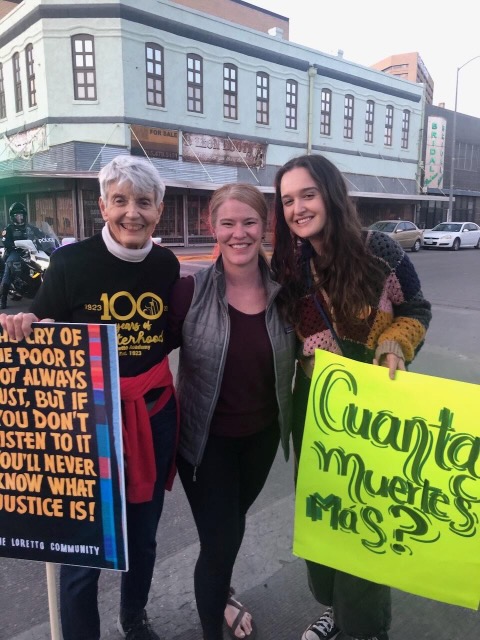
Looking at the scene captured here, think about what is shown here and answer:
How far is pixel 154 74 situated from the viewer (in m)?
20.3

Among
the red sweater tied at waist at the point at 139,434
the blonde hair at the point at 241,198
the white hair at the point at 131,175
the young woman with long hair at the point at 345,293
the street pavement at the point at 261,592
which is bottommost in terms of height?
the street pavement at the point at 261,592

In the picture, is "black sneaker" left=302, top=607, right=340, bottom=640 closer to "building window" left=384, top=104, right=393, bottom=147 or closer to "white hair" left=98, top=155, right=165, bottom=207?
"white hair" left=98, top=155, right=165, bottom=207

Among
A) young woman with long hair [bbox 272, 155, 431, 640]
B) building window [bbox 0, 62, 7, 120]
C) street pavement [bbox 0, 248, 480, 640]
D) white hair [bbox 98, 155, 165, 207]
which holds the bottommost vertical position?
street pavement [bbox 0, 248, 480, 640]

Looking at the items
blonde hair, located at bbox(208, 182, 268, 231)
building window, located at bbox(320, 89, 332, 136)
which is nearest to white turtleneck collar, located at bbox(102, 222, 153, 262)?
blonde hair, located at bbox(208, 182, 268, 231)

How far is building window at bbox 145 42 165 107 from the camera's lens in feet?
65.8

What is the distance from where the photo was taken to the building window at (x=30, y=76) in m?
20.4

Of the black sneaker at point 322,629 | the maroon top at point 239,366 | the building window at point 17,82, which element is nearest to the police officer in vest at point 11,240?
the maroon top at point 239,366

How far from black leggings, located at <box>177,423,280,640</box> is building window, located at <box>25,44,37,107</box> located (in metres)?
22.5

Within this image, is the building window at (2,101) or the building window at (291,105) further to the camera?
the building window at (291,105)

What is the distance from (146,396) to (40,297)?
537 mm

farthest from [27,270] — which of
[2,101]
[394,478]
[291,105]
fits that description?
[291,105]

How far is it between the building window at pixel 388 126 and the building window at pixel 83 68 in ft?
60.8

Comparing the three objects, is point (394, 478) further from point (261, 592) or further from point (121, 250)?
point (121, 250)

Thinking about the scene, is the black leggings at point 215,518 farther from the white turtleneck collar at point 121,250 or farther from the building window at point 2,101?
the building window at point 2,101
